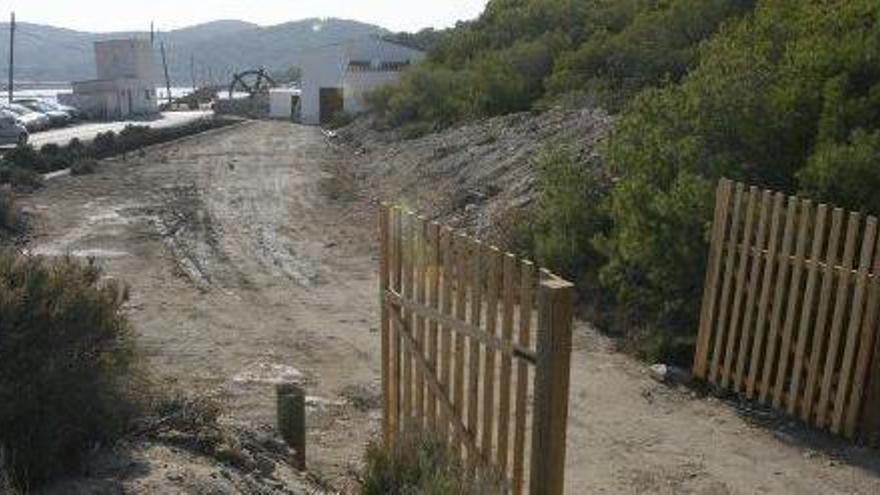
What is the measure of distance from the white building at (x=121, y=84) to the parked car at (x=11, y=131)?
26074 mm

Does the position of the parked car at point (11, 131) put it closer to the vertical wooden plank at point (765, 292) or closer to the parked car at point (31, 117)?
the parked car at point (31, 117)

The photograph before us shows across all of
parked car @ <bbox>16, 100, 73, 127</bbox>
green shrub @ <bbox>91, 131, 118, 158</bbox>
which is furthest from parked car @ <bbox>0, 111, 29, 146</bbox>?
parked car @ <bbox>16, 100, 73, 127</bbox>

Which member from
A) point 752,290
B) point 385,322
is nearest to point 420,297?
point 385,322

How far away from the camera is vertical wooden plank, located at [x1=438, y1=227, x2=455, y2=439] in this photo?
534cm

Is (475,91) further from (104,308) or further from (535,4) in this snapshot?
(104,308)

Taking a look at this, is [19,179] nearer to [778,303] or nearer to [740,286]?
[740,286]

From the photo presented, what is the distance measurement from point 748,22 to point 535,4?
80.8 feet

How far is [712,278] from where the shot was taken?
338 inches

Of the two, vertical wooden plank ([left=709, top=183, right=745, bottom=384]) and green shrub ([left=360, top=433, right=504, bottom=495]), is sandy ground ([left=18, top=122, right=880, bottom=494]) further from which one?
green shrub ([left=360, top=433, right=504, bottom=495])

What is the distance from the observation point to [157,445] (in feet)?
17.4

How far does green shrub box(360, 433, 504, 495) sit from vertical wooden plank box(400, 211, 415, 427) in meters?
0.37

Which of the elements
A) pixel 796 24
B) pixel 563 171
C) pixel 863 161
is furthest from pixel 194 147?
pixel 863 161

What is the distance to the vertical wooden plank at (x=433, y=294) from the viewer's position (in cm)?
549

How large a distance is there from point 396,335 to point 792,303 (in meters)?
3.41
